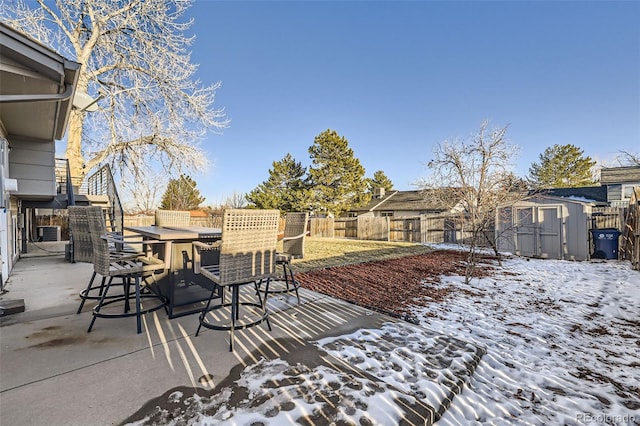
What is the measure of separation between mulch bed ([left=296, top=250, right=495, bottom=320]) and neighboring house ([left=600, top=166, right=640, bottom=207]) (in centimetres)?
1226

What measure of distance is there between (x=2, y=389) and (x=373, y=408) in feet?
6.97

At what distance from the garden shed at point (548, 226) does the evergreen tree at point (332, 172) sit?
11.6m

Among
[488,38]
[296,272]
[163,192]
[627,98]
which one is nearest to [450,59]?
[488,38]

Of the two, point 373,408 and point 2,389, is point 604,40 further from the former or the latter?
point 2,389

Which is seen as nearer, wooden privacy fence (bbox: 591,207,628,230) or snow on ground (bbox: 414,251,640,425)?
snow on ground (bbox: 414,251,640,425)

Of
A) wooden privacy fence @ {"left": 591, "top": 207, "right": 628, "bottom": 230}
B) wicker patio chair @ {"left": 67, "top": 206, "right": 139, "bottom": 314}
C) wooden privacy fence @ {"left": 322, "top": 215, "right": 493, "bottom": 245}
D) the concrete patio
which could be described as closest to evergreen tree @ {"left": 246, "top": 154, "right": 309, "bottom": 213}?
wooden privacy fence @ {"left": 322, "top": 215, "right": 493, "bottom": 245}

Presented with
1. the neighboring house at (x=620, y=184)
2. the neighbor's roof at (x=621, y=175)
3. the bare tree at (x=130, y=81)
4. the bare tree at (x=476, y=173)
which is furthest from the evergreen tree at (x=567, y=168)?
the bare tree at (x=130, y=81)

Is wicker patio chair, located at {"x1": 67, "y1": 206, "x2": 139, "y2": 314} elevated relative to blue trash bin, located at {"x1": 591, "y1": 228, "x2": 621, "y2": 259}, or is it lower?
elevated

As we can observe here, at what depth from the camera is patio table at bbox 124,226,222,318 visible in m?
2.77

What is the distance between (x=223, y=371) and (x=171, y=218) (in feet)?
10.8

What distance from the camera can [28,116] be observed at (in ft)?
15.6

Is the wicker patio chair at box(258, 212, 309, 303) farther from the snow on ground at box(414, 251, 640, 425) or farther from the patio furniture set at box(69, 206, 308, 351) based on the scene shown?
the snow on ground at box(414, 251, 640, 425)

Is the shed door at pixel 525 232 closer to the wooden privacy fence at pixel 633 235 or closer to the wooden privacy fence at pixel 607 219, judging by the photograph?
the wooden privacy fence at pixel 607 219

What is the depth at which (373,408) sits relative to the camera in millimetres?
1522
